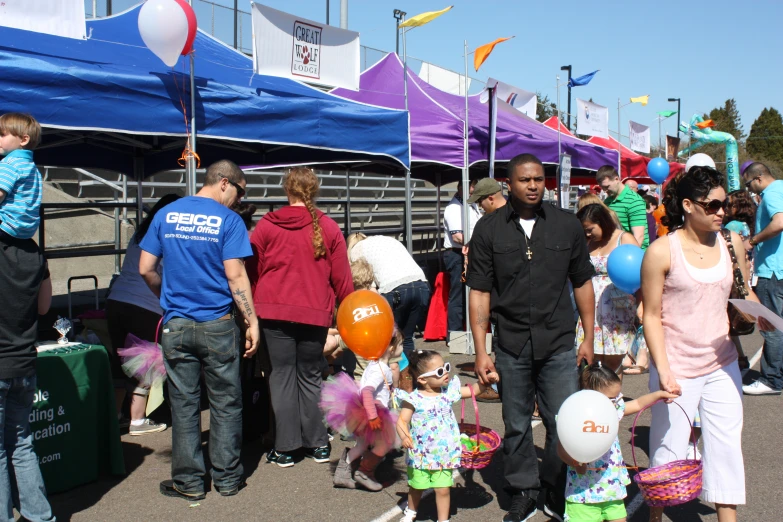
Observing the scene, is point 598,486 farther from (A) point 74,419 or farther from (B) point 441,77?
(B) point 441,77

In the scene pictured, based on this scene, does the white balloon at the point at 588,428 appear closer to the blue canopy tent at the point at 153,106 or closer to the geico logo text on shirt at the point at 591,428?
the geico logo text on shirt at the point at 591,428

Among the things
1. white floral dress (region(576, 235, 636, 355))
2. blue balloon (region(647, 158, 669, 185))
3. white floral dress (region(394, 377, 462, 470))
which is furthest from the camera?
blue balloon (region(647, 158, 669, 185))

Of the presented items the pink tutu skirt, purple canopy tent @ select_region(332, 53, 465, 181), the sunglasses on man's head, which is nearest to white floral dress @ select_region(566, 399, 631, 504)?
the pink tutu skirt

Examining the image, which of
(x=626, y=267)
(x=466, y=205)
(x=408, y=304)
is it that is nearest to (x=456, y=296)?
(x=466, y=205)

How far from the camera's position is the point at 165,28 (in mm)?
5031

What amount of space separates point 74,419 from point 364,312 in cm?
180

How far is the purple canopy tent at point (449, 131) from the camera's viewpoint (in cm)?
831

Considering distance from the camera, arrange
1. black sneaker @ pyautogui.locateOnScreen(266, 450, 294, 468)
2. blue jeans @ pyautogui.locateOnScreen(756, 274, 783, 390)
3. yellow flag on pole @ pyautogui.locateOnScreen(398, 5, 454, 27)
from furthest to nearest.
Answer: yellow flag on pole @ pyautogui.locateOnScreen(398, 5, 454, 27), blue jeans @ pyautogui.locateOnScreen(756, 274, 783, 390), black sneaker @ pyautogui.locateOnScreen(266, 450, 294, 468)

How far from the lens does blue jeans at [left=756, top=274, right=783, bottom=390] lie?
6.46 m

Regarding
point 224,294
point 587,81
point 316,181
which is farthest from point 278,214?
point 587,81

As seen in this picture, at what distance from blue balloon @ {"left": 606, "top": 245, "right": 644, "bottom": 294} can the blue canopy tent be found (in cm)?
274

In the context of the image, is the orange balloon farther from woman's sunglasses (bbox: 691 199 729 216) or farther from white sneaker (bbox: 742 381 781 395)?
white sneaker (bbox: 742 381 781 395)

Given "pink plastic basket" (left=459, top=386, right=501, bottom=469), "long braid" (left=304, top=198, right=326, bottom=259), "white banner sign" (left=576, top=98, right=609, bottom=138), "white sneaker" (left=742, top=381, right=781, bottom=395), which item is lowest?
"white sneaker" (left=742, top=381, right=781, bottom=395)

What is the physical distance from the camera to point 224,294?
412cm
